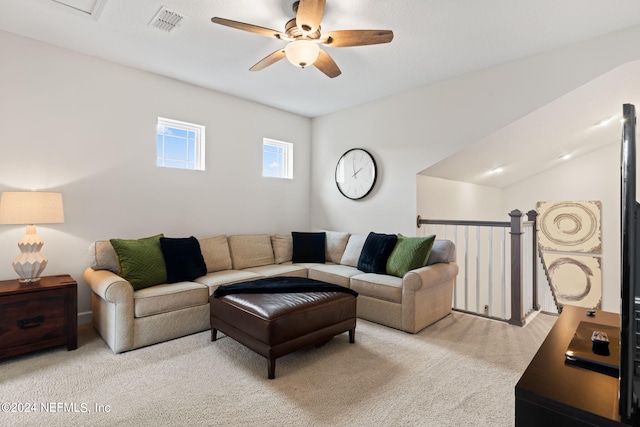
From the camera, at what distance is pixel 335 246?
448 centimetres

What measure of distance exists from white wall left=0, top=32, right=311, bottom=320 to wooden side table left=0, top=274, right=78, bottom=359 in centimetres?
66

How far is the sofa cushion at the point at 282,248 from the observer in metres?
4.45

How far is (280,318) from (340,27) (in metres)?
2.39

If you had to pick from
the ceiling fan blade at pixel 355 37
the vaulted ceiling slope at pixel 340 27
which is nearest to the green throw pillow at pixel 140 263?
the vaulted ceiling slope at pixel 340 27

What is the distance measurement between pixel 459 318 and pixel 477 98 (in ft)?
7.97

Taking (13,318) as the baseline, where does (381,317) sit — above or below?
below

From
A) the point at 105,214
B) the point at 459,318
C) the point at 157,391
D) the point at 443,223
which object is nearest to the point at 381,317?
the point at 459,318

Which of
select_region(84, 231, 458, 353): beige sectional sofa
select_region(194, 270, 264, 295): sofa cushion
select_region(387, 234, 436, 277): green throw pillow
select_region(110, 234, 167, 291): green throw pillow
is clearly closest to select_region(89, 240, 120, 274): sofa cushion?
select_region(84, 231, 458, 353): beige sectional sofa

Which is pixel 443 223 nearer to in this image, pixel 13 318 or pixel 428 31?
pixel 428 31

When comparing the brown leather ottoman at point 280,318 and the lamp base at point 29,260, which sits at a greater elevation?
the lamp base at point 29,260

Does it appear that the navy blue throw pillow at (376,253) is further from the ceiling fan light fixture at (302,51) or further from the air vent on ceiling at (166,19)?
the air vent on ceiling at (166,19)

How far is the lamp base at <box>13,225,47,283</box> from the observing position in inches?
106

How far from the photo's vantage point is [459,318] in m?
3.54

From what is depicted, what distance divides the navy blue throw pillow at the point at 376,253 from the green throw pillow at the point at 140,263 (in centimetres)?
213
